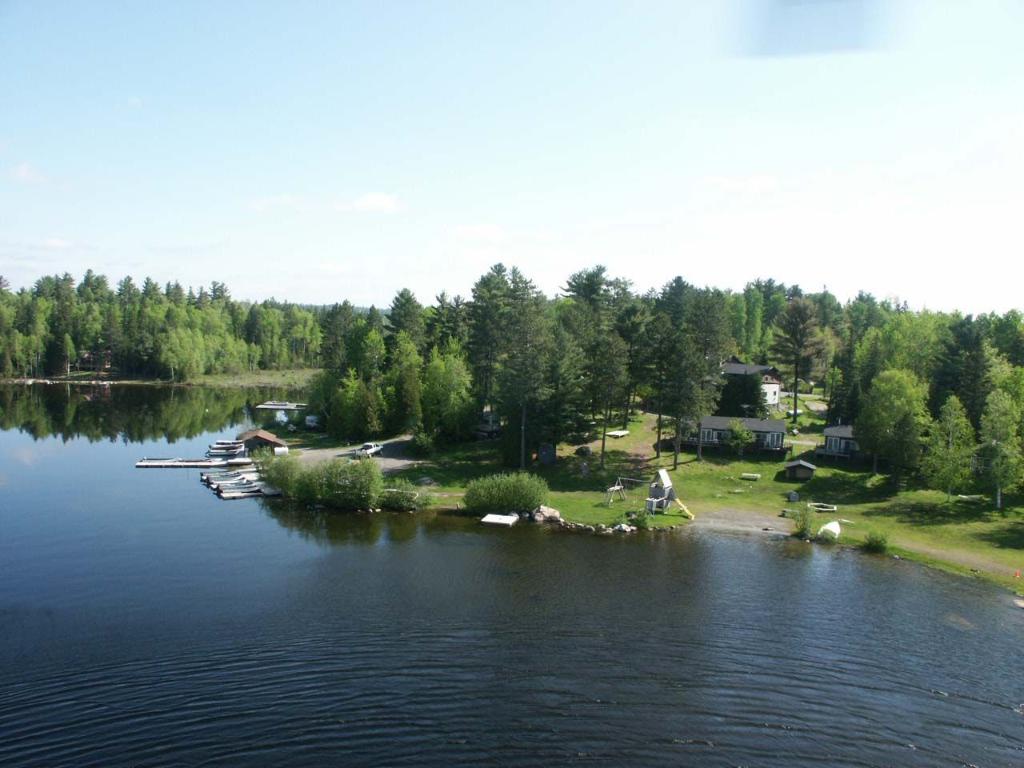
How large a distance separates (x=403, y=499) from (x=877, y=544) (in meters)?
31.9

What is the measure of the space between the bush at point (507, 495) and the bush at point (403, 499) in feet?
11.4

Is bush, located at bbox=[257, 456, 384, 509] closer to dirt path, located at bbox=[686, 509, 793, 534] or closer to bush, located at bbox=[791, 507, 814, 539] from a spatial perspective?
dirt path, located at bbox=[686, 509, 793, 534]

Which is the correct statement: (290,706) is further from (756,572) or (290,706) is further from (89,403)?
(89,403)

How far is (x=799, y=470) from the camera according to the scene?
2381 inches

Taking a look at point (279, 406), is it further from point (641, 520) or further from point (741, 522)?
point (741, 522)

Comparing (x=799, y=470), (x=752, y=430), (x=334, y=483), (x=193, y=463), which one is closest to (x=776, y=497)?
(x=799, y=470)

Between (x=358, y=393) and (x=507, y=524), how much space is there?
32935 mm

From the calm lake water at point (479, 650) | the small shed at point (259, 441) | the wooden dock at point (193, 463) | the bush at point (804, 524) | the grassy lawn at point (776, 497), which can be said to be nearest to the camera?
the calm lake water at point (479, 650)

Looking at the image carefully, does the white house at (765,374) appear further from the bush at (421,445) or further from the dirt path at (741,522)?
the bush at (421,445)

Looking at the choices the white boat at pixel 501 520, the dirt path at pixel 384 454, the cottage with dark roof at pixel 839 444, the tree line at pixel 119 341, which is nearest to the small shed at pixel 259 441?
the dirt path at pixel 384 454

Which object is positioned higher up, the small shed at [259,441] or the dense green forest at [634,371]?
the dense green forest at [634,371]

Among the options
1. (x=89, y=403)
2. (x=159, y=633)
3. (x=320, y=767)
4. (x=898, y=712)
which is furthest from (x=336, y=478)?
(x=89, y=403)

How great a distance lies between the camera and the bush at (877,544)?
43.5m

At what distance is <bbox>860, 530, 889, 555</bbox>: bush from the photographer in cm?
4347
